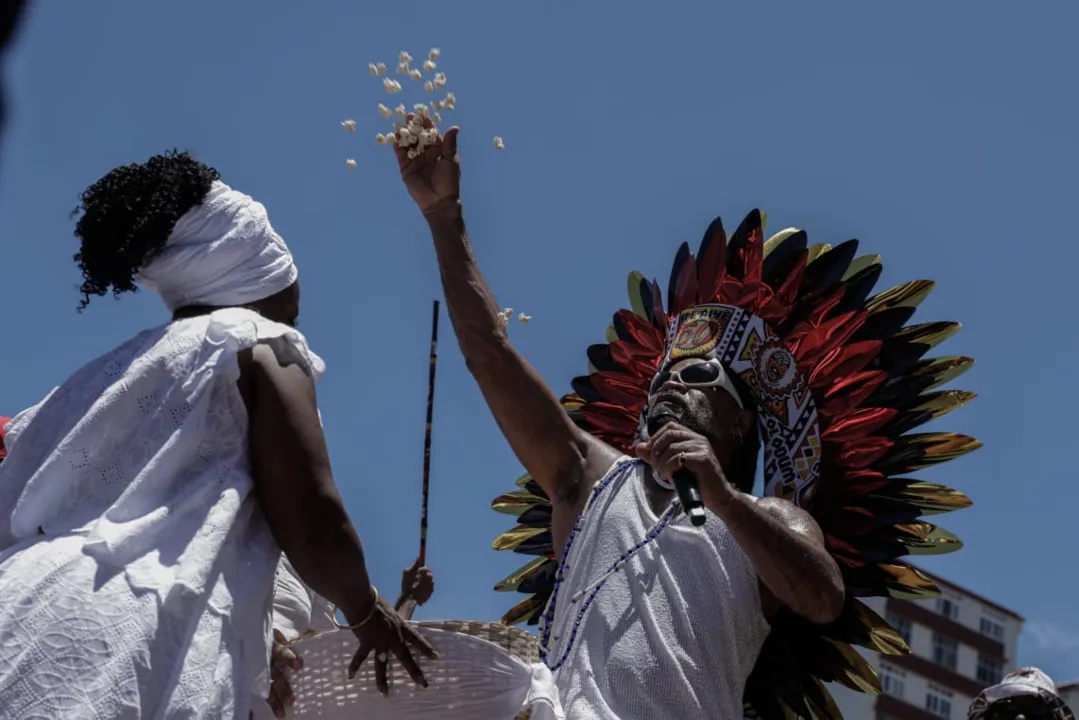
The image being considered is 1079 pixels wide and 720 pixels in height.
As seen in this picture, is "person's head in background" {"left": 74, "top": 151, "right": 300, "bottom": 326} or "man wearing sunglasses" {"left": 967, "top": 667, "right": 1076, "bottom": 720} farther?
"man wearing sunglasses" {"left": 967, "top": 667, "right": 1076, "bottom": 720}

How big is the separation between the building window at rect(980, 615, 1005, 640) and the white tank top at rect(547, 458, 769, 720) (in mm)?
44569

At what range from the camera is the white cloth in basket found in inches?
159

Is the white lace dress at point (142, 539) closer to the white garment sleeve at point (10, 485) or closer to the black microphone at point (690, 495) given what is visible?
the white garment sleeve at point (10, 485)

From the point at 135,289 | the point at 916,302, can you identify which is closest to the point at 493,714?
the point at 135,289

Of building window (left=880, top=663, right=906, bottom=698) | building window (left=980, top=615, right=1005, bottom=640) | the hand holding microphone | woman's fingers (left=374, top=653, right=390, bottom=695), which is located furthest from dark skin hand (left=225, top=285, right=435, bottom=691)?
building window (left=980, top=615, right=1005, bottom=640)

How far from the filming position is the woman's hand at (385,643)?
3691mm

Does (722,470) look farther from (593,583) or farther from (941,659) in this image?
(941,659)

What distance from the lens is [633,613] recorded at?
5.11 meters

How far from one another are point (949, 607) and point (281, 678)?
148 feet

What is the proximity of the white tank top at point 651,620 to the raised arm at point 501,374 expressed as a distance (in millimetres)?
298

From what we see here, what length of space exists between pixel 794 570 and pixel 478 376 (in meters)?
1.29

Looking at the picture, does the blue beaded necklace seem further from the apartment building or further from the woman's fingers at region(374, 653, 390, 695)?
the apartment building

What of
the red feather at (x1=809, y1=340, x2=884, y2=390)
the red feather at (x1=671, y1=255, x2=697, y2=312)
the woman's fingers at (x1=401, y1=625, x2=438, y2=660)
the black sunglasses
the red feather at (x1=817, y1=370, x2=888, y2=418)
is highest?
the red feather at (x1=671, y1=255, x2=697, y2=312)

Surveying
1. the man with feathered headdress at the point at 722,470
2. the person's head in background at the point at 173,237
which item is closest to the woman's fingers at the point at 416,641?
the person's head in background at the point at 173,237
